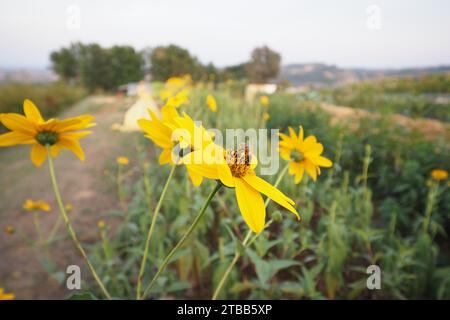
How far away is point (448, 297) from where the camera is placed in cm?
119

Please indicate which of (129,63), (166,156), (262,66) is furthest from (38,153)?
(262,66)

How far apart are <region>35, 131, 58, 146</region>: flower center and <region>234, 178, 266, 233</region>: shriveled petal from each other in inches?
15.2

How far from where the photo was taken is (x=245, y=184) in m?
0.45

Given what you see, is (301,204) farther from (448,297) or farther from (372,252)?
(448,297)

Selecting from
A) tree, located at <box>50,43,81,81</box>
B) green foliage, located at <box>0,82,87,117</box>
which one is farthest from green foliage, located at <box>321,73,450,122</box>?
tree, located at <box>50,43,81,81</box>

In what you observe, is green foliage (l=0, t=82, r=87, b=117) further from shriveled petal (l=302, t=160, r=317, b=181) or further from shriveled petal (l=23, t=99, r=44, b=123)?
shriveled petal (l=302, t=160, r=317, b=181)

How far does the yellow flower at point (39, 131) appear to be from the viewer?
52 cm

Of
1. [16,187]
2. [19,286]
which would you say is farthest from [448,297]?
[16,187]

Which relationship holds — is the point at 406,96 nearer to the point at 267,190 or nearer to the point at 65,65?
the point at 267,190

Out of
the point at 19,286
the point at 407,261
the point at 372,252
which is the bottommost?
the point at 19,286

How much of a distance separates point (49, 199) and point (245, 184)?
2.52 m

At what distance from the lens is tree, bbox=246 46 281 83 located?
7.34m

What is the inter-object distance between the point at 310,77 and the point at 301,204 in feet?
9.00

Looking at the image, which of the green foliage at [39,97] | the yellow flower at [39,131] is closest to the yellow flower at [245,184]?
the yellow flower at [39,131]
